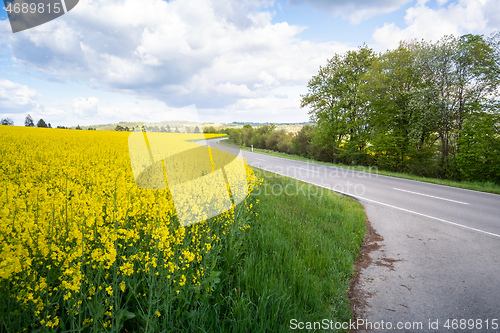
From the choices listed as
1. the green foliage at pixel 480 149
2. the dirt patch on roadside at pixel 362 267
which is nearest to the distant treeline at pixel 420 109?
the green foliage at pixel 480 149

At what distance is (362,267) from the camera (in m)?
4.07

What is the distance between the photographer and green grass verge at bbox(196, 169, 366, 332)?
2.43 metres

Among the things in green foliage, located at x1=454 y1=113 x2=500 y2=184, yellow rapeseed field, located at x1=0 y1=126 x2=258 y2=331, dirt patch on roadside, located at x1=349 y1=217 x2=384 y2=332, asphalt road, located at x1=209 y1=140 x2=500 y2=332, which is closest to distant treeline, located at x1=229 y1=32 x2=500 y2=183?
green foliage, located at x1=454 y1=113 x2=500 y2=184

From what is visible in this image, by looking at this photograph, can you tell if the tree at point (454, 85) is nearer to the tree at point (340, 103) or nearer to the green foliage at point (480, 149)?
the green foliage at point (480, 149)

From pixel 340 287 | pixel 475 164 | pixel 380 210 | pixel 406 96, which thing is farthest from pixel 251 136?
pixel 340 287

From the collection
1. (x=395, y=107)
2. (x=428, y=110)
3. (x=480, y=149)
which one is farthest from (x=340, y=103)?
(x=480, y=149)

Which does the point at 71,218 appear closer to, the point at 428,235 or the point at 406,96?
the point at 428,235

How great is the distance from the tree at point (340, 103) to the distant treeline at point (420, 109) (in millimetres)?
81

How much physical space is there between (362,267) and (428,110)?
13073 mm

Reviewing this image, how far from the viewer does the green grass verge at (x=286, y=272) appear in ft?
7.98

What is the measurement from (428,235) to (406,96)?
1270 centimetres

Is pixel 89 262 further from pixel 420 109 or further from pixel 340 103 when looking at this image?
pixel 340 103

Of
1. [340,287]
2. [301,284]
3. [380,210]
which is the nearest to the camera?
[301,284]

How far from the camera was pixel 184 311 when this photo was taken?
2168 millimetres
